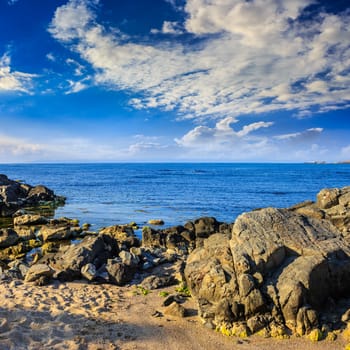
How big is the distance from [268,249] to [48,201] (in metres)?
46.5

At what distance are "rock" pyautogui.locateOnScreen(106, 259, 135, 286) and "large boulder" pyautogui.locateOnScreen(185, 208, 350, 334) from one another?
3867mm

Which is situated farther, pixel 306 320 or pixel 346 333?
pixel 306 320

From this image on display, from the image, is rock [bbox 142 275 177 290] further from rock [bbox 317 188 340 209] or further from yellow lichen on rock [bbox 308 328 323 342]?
rock [bbox 317 188 340 209]

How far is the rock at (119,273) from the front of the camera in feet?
50.7

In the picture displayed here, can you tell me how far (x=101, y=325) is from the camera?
1122 centimetres

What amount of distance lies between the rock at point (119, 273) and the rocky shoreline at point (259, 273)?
1.8 inches

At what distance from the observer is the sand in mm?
9953

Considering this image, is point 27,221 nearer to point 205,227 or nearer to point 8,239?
point 8,239

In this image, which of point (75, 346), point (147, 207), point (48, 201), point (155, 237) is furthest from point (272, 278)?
point (48, 201)

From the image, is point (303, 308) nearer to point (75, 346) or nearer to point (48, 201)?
point (75, 346)

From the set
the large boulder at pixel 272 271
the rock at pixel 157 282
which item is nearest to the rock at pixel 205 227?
the rock at pixel 157 282

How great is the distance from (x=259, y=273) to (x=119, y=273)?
23.3 feet

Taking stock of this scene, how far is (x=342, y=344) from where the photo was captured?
9734 millimetres

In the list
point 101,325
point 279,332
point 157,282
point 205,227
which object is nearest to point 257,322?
point 279,332
